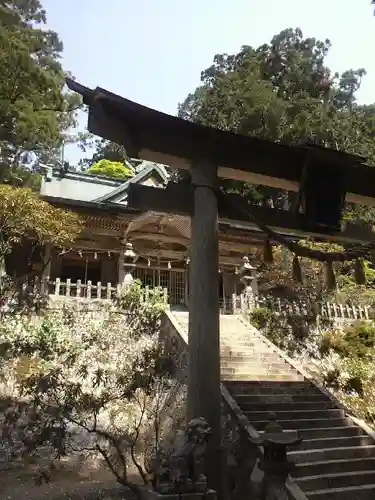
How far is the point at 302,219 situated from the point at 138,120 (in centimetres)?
238

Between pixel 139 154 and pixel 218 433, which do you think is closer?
pixel 218 433

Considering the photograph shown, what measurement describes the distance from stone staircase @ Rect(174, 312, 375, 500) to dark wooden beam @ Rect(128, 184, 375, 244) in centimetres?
267

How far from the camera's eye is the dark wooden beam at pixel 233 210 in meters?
4.82

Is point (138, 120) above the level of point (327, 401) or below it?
above

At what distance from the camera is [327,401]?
31.7ft

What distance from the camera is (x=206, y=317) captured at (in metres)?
4.47

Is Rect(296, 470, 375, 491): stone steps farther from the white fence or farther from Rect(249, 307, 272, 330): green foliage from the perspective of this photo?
the white fence

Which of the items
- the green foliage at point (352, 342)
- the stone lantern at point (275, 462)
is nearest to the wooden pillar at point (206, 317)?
the stone lantern at point (275, 462)

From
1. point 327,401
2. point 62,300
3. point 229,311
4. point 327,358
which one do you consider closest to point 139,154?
point 327,401

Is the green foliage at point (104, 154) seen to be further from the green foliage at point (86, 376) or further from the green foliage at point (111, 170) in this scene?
the green foliage at point (86, 376)

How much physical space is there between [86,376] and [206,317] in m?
5.36

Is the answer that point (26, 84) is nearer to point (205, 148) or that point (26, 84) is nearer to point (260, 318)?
point (260, 318)

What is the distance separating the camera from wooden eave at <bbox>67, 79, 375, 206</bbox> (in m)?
4.46

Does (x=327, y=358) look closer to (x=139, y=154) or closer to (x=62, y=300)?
(x=62, y=300)
